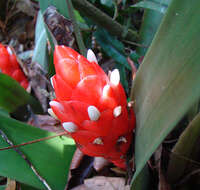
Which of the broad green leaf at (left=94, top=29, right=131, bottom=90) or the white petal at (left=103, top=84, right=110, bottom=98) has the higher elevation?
the white petal at (left=103, top=84, right=110, bottom=98)

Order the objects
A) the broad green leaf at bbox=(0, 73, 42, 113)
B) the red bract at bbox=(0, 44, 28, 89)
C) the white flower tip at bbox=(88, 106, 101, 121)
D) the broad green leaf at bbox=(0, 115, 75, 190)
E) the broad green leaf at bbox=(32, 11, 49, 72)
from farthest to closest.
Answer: the red bract at bbox=(0, 44, 28, 89) < the broad green leaf at bbox=(32, 11, 49, 72) < the broad green leaf at bbox=(0, 73, 42, 113) < the broad green leaf at bbox=(0, 115, 75, 190) < the white flower tip at bbox=(88, 106, 101, 121)

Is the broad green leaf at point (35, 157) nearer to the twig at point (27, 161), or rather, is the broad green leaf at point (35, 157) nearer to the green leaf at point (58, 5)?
the twig at point (27, 161)

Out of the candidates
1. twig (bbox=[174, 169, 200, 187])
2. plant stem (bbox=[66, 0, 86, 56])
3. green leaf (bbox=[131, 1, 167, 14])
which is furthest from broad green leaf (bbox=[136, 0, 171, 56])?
twig (bbox=[174, 169, 200, 187])

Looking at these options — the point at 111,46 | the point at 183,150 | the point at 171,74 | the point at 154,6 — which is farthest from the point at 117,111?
the point at 111,46

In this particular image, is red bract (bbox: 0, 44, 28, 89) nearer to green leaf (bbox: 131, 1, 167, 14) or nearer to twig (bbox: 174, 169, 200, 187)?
green leaf (bbox: 131, 1, 167, 14)

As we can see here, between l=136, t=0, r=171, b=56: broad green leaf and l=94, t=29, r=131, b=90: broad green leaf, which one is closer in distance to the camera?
l=136, t=0, r=171, b=56: broad green leaf

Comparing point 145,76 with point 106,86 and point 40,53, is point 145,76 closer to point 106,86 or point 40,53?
point 106,86

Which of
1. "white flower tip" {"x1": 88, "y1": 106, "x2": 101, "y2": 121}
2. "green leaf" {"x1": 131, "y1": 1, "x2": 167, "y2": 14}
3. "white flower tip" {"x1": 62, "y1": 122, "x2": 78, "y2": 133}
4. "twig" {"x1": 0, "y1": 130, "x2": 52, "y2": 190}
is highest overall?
"green leaf" {"x1": 131, "y1": 1, "x2": 167, "y2": 14}
